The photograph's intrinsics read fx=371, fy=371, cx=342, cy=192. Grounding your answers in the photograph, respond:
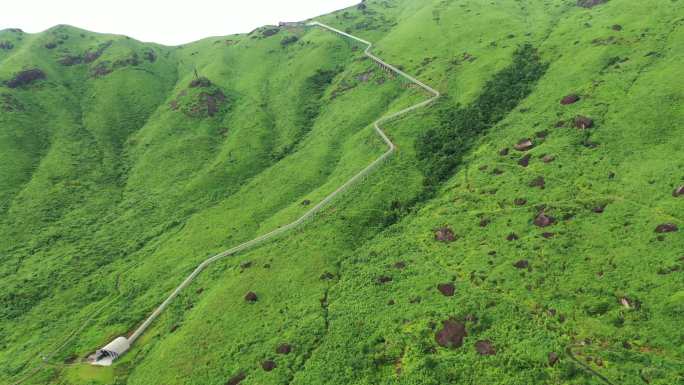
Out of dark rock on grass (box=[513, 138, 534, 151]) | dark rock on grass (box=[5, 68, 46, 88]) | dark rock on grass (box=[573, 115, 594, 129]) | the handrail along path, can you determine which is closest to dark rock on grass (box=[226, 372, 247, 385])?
the handrail along path

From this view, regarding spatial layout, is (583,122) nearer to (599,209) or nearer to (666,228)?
(599,209)

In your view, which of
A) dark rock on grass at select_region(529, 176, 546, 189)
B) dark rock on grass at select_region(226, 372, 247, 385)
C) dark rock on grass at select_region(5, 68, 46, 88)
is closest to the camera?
dark rock on grass at select_region(226, 372, 247, 385)

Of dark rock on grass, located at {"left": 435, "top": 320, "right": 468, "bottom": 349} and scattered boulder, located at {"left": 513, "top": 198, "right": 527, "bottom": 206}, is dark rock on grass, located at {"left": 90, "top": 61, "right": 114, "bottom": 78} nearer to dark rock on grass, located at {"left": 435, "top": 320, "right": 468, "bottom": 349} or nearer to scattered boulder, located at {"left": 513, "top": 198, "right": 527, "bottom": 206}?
scattered boulder, located at {"left": 513, "top": 198, "right": 527, "bottom": 206}

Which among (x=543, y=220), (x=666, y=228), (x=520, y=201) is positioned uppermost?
(x=520, y=201)

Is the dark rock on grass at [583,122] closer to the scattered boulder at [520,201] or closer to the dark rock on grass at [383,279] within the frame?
the scattered boulder at [520,201]

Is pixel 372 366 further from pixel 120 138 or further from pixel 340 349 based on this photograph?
pixel 120 138

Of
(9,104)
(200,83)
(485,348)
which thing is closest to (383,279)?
(485,348)

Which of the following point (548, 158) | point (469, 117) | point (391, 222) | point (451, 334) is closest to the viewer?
point (451, 334)

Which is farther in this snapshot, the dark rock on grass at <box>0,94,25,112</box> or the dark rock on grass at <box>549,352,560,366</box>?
the dark rock on grass at <box>0,94,25,112</box>
